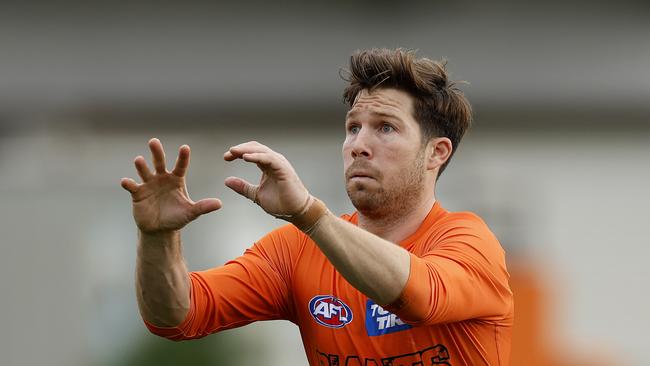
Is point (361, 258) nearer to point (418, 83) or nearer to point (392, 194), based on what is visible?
Answer: point (392, 194)

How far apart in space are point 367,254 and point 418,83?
132cm

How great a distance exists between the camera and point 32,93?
1246 centimetres

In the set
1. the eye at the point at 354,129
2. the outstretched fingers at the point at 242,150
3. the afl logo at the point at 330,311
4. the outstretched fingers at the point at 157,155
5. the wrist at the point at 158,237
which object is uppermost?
the eye at the point at 354,129

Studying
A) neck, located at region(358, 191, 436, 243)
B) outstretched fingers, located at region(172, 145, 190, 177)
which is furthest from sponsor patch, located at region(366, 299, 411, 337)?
outstretched fingers, located at region(172, 145, 190, 177)

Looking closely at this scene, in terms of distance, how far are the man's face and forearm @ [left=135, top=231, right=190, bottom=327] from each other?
33.0 inches

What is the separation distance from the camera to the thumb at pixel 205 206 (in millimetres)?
4004

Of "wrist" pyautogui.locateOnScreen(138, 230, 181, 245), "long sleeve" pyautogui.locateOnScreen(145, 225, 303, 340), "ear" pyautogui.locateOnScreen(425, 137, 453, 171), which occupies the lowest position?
"long sleeve" pyautogui.locateOnScreen(145, 225, 303, 340)

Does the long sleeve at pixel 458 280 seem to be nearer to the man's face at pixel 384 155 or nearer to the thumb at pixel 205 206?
the man's face at pixel 384 155

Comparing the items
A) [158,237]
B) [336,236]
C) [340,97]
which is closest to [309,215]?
[336,236]

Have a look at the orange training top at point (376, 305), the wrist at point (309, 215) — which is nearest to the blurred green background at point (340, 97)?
the orange training top at point (376, 305)

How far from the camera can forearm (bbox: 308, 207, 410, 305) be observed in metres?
3.70

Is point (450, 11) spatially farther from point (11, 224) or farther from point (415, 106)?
point (415, 106)

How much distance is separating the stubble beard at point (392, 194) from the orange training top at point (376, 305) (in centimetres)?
12

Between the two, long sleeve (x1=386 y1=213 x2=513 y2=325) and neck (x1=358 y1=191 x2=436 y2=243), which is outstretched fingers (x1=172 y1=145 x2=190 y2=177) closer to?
long sleeve (x1=386 y1=213 x2=513 y2=325)
